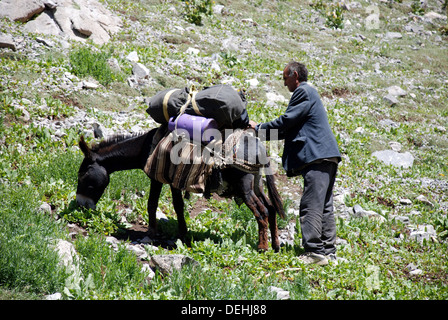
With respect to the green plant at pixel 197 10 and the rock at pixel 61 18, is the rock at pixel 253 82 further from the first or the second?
the green plant at pixel 197 10

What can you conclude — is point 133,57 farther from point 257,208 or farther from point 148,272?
point 148,272

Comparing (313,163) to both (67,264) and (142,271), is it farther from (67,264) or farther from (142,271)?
(67,264)

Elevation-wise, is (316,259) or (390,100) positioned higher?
(316,259)

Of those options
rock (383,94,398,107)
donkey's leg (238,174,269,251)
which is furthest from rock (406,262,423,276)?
rock (383,94,398,107)

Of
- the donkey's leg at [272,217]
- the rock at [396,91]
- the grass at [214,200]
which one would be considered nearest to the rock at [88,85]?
the grass at [214,200]

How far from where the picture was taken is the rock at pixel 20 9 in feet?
39.1

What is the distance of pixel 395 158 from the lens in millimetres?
10383

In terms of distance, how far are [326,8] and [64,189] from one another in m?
20.8

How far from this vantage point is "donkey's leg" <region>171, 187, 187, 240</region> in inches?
239

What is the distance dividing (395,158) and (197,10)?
407 inches

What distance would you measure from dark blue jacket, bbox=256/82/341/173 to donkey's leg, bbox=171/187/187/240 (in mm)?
1517

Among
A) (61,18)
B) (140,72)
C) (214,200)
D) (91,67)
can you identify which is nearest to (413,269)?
(214,200)

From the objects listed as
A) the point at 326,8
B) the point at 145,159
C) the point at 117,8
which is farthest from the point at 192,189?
the point at 326,8

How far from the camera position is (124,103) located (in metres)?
10.3
